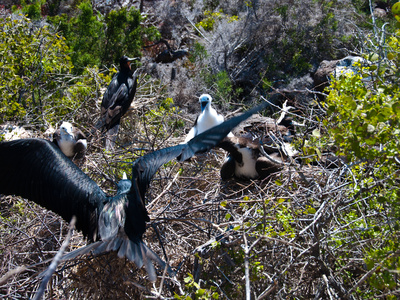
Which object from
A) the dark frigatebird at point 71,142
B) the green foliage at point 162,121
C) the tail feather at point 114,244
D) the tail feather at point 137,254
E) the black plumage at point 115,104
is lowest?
the green foliage at point 162,121

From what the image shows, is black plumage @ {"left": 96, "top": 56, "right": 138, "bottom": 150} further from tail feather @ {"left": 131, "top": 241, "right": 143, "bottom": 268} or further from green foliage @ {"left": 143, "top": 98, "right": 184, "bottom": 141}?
tail feather @ {"left": 131, "top": 241, "right": 143, "bottom": 268}

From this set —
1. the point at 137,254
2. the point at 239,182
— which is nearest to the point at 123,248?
the point at 137,254

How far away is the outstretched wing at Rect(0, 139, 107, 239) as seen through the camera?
2.48 m

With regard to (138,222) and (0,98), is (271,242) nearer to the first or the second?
(138,222)

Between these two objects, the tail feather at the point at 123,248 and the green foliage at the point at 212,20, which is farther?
the green foliage at the point at 212,20

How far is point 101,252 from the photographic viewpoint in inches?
85.3

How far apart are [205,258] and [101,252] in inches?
21.4

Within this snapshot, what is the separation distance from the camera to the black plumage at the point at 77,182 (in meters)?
2.38

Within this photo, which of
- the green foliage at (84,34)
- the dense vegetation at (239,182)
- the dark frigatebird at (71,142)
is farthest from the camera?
the green foliage at (84,34)

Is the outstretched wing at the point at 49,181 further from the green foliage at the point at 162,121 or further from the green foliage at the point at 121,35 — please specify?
the green foliage at the point at 121,35

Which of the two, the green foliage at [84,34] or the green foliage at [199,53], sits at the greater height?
the green foliage at [84,34]

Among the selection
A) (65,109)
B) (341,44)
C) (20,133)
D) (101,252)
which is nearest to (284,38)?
(341,44)

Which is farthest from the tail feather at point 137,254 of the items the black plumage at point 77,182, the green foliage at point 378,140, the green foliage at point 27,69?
the green foliage at point 27,69

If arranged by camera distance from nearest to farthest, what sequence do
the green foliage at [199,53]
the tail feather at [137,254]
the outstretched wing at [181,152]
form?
1. the tail feather at [137,254]
2. the outstretched wing at [181,152]
3. the green foliage at [199,53]
